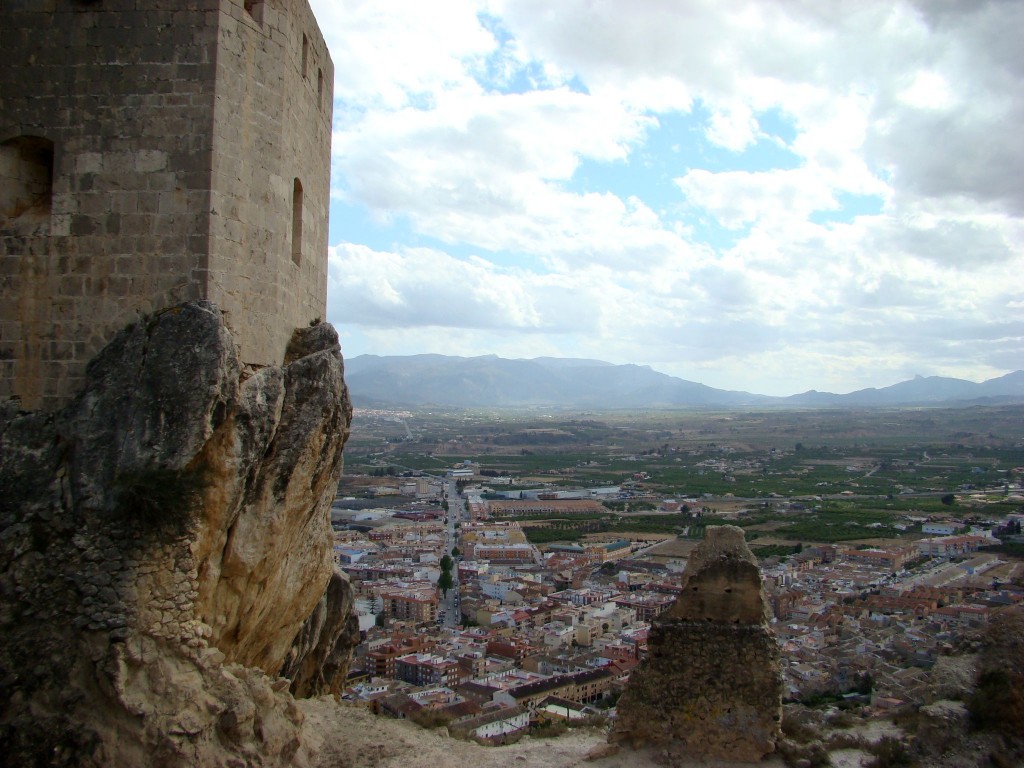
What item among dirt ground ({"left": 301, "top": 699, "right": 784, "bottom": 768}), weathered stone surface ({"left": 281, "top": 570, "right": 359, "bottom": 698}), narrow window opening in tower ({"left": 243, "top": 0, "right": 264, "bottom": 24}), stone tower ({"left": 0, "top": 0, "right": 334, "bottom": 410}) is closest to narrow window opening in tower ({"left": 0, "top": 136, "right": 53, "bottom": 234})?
stone tower ({"left": 0, "top": 0, "right": 334, "bottom": 410})

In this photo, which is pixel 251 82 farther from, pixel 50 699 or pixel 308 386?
pixel 50 699

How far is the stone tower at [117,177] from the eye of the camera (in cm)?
704

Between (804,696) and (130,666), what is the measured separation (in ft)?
69.9

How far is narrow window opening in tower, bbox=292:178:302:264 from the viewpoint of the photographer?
28.1 feet

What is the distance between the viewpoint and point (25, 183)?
7.39m

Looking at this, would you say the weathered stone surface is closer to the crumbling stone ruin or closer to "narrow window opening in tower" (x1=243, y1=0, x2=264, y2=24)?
the crumbling stone ruin

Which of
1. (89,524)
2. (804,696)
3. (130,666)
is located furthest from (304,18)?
(804,696)

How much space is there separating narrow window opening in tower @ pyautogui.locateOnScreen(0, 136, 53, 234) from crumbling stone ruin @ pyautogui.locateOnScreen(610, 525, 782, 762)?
6.90 metres

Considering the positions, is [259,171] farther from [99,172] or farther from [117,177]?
[99,172]

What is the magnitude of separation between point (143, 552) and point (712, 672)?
542 centimetres

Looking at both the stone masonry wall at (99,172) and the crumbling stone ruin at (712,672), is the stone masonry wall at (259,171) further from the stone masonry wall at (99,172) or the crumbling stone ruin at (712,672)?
the crumbling stone ruin at (712,672)

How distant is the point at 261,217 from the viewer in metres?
7.54

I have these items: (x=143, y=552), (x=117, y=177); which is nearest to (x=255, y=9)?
(x=117, y=177)

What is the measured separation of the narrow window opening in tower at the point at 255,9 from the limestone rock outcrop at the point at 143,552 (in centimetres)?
272
